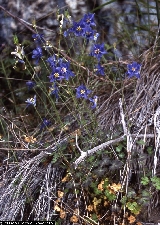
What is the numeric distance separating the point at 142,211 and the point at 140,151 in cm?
34

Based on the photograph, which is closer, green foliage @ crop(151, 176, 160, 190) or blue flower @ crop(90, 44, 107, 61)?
green foliage @ crop(151, 176, 160, 190)

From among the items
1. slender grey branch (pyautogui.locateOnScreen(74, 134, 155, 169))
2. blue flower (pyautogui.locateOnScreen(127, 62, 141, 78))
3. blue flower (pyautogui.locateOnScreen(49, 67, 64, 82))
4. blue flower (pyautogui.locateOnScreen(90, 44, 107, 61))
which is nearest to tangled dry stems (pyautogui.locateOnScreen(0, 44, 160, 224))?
slender grey branch (pyautogui.locateOnScreen(74, 134, 155, 169))

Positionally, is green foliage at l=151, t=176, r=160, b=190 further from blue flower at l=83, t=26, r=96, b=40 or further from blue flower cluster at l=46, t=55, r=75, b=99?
blue flower at l=83, t=26, r=96, b=40

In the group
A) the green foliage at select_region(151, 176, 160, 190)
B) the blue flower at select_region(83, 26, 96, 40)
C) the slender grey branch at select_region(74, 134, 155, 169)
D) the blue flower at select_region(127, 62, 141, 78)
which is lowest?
the green foliage at select_region(151, 176, 160, 190)

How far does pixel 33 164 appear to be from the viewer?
2691mm

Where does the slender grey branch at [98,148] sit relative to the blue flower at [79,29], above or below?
below

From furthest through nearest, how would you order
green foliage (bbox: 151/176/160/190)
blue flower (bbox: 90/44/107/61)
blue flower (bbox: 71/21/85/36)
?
blue flower (bbox: 90/44/107/61)
blue flower (bbox: 71/21/85/36)
green foliage (bbox: 151/176/160/190)

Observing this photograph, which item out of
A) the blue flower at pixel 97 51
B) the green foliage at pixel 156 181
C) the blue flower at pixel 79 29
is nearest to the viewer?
the green foliage at pixel 156 181

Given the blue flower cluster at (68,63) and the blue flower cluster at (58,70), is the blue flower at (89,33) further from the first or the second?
the blue flower cluster at (58,70)

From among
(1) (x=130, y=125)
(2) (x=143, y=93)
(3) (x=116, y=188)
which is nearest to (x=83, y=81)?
(2) (x=143, y=93)

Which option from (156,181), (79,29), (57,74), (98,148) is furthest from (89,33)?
(156,181)

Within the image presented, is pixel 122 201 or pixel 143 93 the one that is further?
pixel 143 93

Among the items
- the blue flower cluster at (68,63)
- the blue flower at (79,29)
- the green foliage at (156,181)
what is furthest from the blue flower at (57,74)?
the green foliage at (156,181)

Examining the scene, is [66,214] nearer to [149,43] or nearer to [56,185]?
[56,185]
